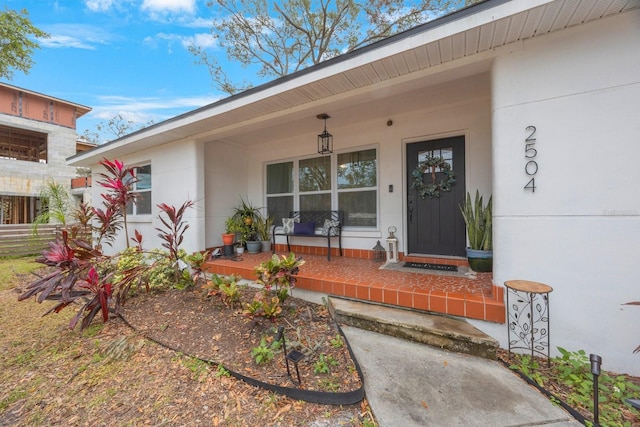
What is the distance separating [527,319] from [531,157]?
1315 mm

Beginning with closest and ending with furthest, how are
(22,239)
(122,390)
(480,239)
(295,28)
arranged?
(122,390) → (480,239) → (22,239) → (295,28)

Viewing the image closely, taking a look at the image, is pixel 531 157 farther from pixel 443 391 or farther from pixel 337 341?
pixel 337 341

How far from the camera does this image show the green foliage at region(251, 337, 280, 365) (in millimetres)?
1977

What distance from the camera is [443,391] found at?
1.66m

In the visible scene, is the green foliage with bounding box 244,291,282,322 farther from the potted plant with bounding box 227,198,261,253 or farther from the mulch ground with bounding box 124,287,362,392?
the potted plant with bounding box 227,198,261,253

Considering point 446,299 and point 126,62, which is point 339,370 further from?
point 126,62

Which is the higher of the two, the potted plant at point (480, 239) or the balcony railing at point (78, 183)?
the balcony railing at point (78, 183)

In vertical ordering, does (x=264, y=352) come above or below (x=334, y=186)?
below

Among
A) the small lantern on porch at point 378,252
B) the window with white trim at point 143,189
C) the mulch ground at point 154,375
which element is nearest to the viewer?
the mulch ground at point 154,375

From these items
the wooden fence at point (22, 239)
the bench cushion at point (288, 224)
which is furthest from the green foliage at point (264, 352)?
the wooden fence at point (22, 239)

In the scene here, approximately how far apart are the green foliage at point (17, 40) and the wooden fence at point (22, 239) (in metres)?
4.77

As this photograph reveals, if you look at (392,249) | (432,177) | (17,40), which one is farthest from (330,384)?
(17,40)

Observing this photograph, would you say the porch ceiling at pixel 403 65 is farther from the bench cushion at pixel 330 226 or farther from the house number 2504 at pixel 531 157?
the bench cushion at pixel 330 226

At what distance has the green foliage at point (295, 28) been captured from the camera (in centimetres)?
711
